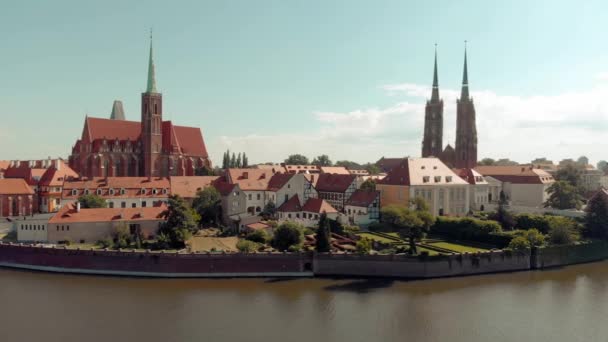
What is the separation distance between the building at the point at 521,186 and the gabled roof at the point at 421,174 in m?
13.1

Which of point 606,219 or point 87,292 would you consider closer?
point 87,292

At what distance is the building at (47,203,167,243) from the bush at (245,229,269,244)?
738 cm

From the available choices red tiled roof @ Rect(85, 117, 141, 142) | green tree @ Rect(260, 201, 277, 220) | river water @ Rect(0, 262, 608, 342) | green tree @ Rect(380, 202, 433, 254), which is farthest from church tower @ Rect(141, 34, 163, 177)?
green tree @ Rect(380, 202, 433, 254)

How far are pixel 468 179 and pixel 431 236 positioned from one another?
16.6m

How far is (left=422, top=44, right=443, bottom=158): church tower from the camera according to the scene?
9425cm

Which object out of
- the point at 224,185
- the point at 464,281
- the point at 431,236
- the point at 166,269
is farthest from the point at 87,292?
the point at 431,236

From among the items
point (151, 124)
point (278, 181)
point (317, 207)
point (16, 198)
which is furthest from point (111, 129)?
point (317, 207)

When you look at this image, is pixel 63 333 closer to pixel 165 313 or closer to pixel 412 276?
pixel 165 313

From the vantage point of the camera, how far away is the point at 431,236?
44219 millimetres

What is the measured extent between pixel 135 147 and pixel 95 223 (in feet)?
104

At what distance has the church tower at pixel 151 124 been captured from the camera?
67938 millimetres

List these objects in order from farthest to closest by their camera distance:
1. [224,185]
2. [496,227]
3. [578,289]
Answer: [224,185]
[496,227]
[578,289]

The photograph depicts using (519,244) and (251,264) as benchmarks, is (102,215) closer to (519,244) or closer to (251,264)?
(251,264)

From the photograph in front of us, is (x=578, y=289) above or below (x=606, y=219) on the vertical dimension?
below
